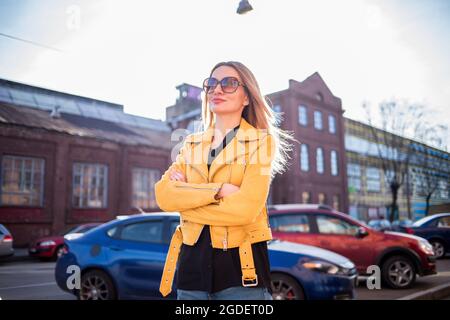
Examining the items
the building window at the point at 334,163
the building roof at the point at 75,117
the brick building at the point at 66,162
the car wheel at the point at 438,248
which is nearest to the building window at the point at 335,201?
the building window at the point at 334,163

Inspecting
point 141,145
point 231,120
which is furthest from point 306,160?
point 231,120

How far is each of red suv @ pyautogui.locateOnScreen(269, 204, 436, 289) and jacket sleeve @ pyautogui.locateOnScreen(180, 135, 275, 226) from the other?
546cm

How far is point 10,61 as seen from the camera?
4.71 meters

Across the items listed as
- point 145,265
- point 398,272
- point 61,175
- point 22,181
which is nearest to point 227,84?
point 145,265

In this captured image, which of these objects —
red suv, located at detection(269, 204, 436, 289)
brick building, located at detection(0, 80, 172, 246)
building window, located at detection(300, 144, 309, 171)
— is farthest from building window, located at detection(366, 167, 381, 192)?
red suv, located at detection(269, 204, 436, 289)

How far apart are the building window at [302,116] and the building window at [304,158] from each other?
1.88 meters

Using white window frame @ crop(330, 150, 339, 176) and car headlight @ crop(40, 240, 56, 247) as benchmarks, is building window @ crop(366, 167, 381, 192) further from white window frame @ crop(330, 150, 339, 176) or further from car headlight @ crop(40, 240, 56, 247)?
car headlight @ crop(40, 240, 56, 247)

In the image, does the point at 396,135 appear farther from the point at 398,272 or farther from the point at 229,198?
the point at 229,198

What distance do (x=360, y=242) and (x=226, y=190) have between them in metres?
6.37

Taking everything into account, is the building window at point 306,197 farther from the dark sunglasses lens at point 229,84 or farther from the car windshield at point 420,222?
the dark sunglasses lens at point 229,84

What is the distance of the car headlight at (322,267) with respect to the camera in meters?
4.87

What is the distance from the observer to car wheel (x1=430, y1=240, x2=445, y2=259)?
10961mm
